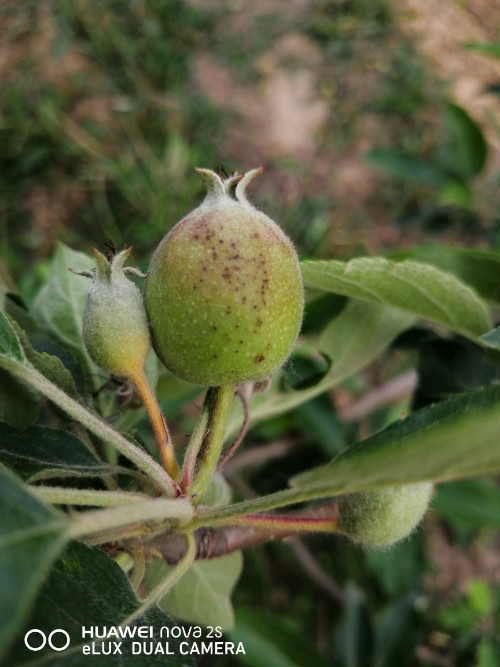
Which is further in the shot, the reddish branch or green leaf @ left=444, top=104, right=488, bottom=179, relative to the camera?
green leaf @ left=444, top=104, right=488, bottom=179

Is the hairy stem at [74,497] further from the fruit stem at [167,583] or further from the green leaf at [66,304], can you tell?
the green leaf at [66,304]

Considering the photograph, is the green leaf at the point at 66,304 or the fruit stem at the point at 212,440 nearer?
the fruit stem at the point at 212,440

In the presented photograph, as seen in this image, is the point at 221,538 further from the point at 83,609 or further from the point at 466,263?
the point at 466,263

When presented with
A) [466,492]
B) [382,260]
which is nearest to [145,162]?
[466,492]

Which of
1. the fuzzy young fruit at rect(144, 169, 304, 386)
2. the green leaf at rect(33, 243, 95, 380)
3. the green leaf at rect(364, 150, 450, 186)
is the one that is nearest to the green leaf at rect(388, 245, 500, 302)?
the fuzzy young fruit at rect(144, 169, 304, 386)

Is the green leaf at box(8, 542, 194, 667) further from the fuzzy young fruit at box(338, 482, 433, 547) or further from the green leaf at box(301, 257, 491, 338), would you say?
the green leaf at box(301, 257, 491, 338)

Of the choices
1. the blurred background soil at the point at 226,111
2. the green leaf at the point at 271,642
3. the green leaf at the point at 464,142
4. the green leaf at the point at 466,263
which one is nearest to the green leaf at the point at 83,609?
the green leaf at the point at 466,263
